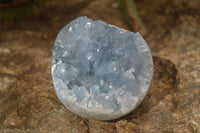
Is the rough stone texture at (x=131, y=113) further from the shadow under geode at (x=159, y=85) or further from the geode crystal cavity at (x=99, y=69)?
the geode crystal cavity at (x=99, y=69)

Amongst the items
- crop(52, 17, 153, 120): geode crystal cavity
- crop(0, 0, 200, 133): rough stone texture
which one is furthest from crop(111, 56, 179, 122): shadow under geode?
crop(52, 17, 153, 120): geode crystal cavity

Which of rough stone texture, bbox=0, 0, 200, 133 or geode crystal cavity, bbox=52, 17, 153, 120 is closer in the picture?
geode crystal cavity, bbox=52, 17, 153, 120

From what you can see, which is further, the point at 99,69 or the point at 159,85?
the point at 159,85

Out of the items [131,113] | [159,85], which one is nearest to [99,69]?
[131,113]

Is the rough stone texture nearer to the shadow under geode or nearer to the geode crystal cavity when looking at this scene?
the shadow under geode

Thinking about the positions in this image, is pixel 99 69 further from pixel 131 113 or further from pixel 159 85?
pixel 159 85

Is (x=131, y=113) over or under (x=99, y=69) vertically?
under

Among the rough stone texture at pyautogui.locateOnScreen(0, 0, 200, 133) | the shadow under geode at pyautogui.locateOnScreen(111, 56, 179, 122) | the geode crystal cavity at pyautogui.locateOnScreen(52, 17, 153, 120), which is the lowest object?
the shadow under geode at pyautogui.locateOnScreen(111, 56, 179, 122)
